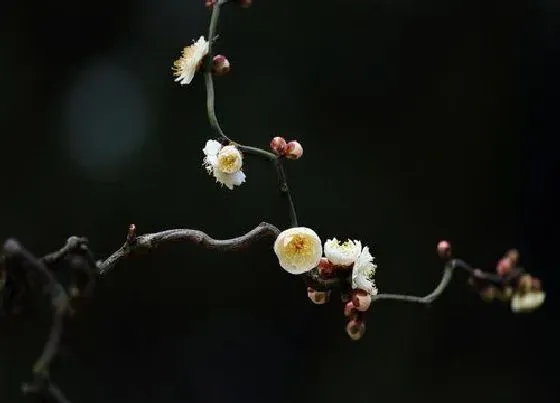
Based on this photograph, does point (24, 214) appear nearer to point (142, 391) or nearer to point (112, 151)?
point (112, 151)

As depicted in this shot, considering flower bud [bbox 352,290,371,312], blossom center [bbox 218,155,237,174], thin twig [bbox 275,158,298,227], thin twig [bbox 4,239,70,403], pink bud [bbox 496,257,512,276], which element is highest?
blossom center [bbox 218,155,237,174]

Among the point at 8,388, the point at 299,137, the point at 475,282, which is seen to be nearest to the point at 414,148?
the point at 299,137

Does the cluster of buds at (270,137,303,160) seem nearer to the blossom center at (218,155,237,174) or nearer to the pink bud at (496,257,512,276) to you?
the blossom center at (218,155,237,174)

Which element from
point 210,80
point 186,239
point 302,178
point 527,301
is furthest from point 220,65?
point 302,178

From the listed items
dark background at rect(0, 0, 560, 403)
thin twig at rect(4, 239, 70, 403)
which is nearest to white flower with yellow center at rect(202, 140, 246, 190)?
thin twig at rect(4, 239, 70, 403)

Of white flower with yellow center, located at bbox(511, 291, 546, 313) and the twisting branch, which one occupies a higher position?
the twisting branch

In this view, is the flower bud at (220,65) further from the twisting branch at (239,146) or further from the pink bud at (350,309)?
the pink bud at (350,309)
